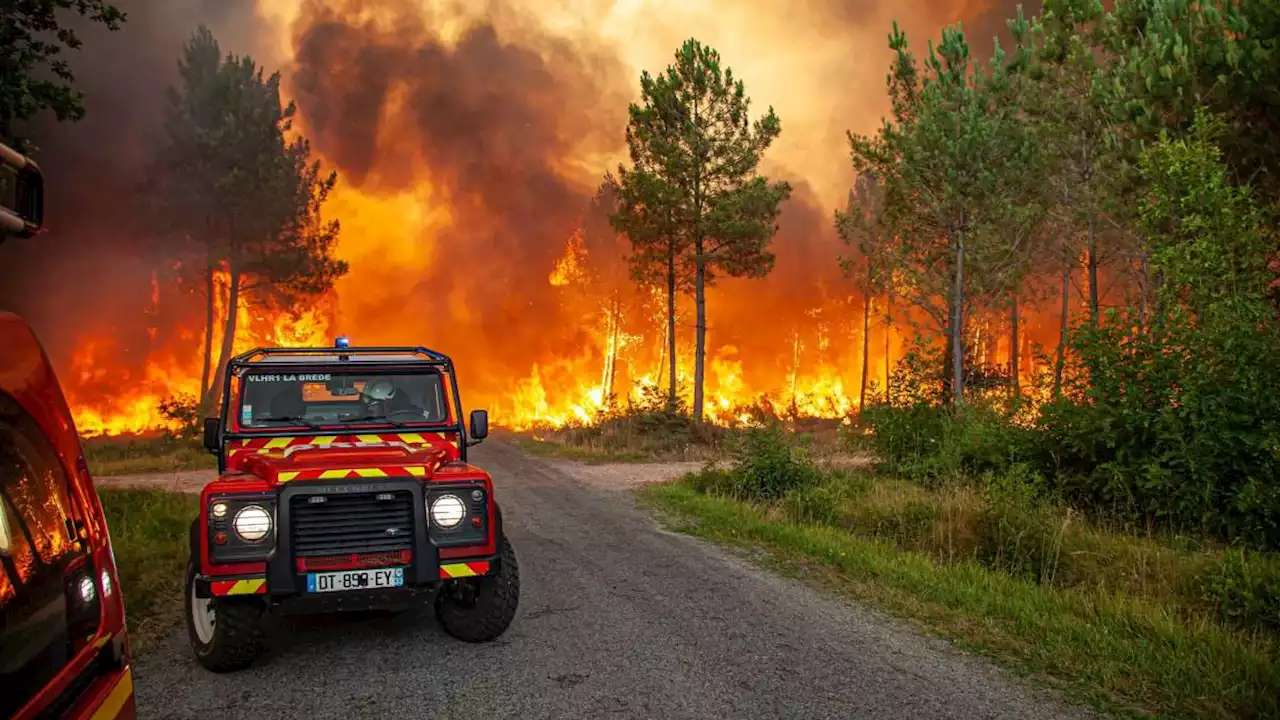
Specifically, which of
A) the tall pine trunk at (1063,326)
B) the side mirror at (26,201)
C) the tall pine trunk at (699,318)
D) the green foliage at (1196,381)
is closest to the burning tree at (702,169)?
the tall pine trunk at (699,318)

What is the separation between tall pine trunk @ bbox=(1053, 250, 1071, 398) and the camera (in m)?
11.9

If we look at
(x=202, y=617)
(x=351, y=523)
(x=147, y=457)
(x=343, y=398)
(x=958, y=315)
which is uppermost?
(x=958, y=315)

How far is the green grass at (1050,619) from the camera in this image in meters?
5.05

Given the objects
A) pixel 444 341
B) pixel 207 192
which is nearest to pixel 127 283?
pixel 207 192

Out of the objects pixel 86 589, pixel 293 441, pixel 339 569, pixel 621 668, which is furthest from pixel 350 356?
pixel 86 589

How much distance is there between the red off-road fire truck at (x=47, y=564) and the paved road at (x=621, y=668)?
7.61 ft

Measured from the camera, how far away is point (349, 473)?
17.9 ft

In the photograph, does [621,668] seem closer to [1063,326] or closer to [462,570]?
[462,570]

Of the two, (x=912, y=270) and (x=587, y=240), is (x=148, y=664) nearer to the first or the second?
(x=912, y=270)

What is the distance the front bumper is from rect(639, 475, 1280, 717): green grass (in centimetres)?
401

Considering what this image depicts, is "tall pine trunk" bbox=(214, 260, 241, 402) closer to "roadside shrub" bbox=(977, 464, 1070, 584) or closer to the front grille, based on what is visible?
the front grille

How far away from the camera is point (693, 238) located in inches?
1164

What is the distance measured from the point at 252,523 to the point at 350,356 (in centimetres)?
218

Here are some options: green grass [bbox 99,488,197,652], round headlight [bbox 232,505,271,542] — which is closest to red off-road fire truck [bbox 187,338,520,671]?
round headlight [bbox 232,505,271,542]
